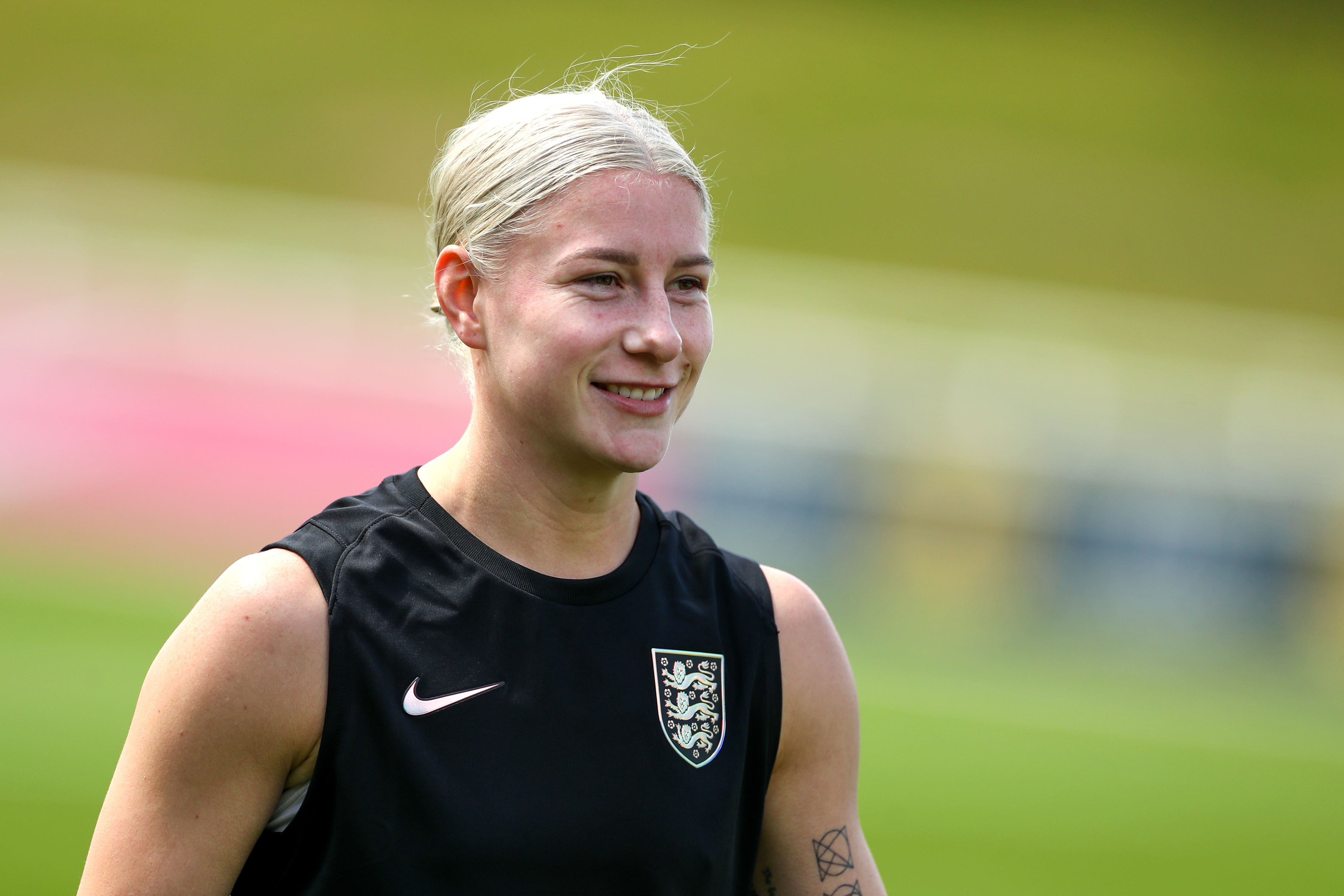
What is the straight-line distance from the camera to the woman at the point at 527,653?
100 cm

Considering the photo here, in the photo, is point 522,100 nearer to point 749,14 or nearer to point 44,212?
point 44,212

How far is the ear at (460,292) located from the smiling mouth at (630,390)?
148 mm

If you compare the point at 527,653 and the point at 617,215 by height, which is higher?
the point at 617,215

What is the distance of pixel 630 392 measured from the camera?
3.62ft

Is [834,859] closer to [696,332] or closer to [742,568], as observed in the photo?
[742,568]

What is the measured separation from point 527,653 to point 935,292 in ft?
22.6

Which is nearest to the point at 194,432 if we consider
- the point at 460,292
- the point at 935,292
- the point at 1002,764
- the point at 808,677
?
the point at 1002,764

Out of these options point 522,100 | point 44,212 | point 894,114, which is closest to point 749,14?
point 894,114

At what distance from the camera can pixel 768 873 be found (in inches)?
50.3

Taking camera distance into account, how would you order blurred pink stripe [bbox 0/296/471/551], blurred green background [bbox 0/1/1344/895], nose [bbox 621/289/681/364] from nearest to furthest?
nose [bbox 621/289/681/364] < blurred green background [bbox 0/1/1344/895] < blurred pink stripe [bbox 0/296/471/551]

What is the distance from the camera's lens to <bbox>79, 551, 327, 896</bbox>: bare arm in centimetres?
98

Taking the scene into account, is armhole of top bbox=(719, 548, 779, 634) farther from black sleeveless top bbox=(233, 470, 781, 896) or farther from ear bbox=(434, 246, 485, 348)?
ear bbox=(434, 246, 485, 348)

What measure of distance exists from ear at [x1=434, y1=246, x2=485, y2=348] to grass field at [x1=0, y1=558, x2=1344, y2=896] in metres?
3.58

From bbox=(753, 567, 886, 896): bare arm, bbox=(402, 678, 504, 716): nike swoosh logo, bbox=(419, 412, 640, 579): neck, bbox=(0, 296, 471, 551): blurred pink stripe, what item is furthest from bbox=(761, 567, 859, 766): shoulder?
bbox=(0, 296, 471, 551): blurred pink stripe
